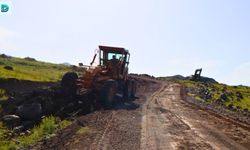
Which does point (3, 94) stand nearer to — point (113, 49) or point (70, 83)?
point (70, 83)

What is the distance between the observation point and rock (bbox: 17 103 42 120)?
18125 mm

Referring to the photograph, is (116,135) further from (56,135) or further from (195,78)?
(195,78)

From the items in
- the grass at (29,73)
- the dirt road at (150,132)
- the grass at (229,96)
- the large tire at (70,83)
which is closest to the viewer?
the dirt road at (150,132)

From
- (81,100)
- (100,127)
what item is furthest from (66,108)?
(100,127)

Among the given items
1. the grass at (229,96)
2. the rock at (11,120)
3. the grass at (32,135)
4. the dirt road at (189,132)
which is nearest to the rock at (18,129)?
the grass at (32,135)

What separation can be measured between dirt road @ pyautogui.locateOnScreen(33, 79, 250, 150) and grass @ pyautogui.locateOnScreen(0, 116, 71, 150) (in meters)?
0.50

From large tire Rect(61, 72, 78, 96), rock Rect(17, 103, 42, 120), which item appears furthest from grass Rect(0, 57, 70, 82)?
rock Rect(17, 103, 42, 120)

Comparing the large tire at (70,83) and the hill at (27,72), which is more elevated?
the hill at (27,72)

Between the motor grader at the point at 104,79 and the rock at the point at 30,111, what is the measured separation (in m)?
4.75

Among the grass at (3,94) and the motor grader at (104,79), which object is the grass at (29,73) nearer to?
the grass at (3,94)

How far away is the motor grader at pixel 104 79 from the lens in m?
23.4

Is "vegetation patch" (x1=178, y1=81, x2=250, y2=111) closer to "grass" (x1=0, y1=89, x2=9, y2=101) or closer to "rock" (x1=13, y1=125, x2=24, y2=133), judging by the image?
"grass" (x1=0, y1=89, x2=9, y2=101)

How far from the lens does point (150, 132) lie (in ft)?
49.5

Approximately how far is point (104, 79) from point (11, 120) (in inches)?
314
